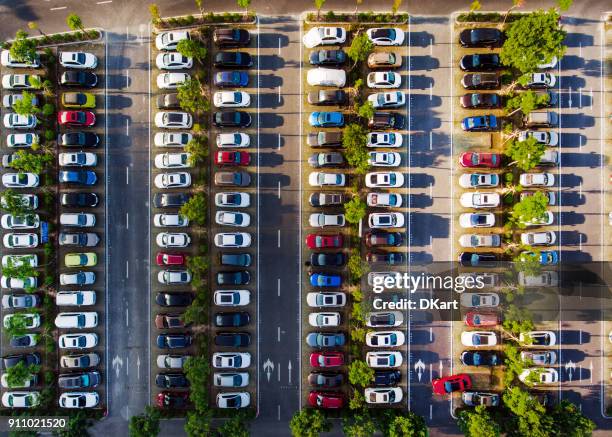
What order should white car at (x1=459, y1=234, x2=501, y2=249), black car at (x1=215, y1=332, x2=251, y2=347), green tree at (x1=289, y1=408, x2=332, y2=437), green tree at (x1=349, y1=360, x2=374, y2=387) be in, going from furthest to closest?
white car at (x1=459, y1=234, x2=501, y2=249), black car at (x1=215, y1=332, x2=251, y2=347), green tree at (x1=349, y1=360, x2=374, y2=387), green tree at (x1=289, y1=408, x2=332, y2=437)

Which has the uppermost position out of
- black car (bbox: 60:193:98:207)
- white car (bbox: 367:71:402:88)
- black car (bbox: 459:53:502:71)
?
black car (bbox: 459:53:502:71)

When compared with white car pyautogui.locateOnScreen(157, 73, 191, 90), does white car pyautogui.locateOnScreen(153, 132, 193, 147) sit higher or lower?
lower

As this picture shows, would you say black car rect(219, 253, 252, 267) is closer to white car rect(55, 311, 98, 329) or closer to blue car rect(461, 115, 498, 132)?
white car rect(55, 311, 98, 329)

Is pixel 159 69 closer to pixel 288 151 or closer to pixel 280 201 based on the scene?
pixel 288 151

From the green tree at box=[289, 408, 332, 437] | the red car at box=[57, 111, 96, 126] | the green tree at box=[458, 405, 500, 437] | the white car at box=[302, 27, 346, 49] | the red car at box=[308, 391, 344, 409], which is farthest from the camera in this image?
the red car at box=[57, 111, 96, 126]

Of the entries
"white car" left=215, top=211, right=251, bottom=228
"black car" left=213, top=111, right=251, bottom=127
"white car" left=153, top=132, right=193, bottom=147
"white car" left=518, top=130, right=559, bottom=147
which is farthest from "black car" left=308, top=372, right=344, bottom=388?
"white car" left=518, top=130, right=559, bottom=147

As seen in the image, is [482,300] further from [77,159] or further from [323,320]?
[77,159]

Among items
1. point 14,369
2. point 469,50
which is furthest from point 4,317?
point 469,50
